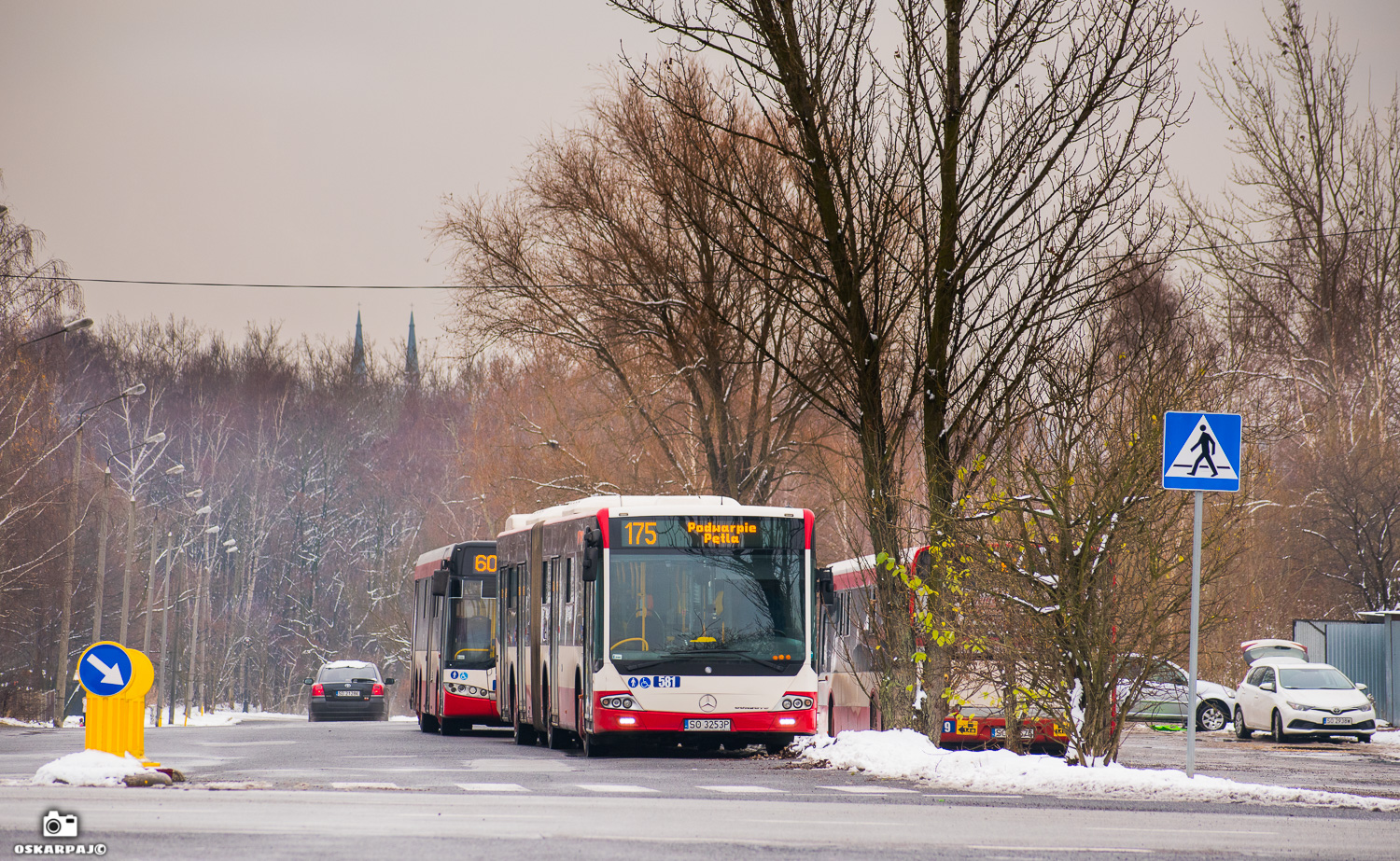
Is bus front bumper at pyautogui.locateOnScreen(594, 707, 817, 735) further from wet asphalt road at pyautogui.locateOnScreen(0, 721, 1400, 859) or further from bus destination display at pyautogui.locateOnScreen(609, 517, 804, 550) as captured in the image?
bus destination display at pyautogui.locateOnScreen(609, 517, 804, 550)

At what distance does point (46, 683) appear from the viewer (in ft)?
215

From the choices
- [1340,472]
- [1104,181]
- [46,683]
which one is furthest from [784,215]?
[46,683]

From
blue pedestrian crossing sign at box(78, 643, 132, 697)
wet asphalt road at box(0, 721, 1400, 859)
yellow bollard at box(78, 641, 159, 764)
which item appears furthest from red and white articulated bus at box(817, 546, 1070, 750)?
blue pedestrian crossing sign at box(78, 643, 132, 697)

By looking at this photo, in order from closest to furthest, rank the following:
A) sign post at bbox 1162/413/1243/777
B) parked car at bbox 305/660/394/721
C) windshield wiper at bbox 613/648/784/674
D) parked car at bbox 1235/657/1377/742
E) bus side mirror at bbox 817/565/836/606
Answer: sign post at bbox 1162/413/1243/777, windshield wiper at bbox 613/648/784/674, bus side mirror at bbox 817/565/836/606, parked car at bbox 1235/657/1377/742, parked car at bbox 305/660/394/721

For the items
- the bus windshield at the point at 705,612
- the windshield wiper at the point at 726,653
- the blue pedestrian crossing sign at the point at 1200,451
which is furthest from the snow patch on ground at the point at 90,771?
the blue pedestrian crossing sign at the point at 1200,451

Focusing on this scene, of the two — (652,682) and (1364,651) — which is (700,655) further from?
(1364,651)

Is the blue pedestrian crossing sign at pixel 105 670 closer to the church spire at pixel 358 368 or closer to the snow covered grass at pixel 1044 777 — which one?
the snow covered grass at pixel 1044 777

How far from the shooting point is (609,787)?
52.0 ft

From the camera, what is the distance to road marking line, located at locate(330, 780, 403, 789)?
51.1 ft

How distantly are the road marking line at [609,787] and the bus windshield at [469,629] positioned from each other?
48.5ft

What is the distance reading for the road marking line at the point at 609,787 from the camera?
15.5m

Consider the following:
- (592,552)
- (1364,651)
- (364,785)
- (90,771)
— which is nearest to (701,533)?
(592,552)

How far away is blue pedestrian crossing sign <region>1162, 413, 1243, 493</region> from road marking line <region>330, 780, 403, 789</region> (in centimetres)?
704

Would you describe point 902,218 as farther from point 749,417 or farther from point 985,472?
point 749,417
